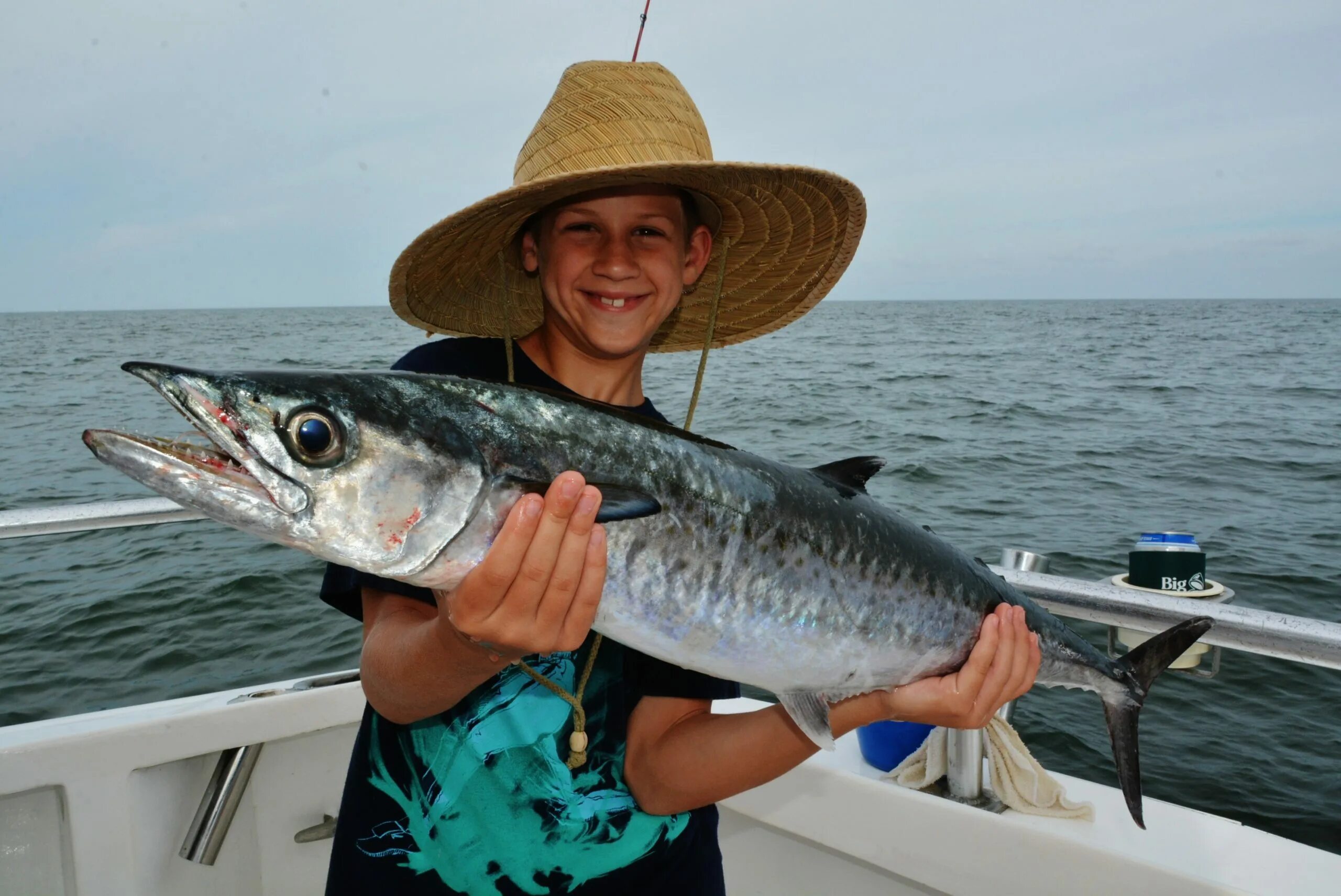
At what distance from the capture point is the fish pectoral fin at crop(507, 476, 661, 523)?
155 centimetres

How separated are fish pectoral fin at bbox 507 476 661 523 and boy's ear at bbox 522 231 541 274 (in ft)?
3.58

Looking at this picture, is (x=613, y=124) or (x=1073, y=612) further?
(x=1073, y=612)

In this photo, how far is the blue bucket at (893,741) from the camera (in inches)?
113

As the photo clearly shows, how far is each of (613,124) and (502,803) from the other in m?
1.65

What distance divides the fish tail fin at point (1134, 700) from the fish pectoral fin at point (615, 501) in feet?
5.31

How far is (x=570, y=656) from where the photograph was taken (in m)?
2.11

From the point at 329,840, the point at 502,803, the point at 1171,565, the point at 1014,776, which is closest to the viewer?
the point at 502,803

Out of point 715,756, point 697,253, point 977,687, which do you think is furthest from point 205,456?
point 977,687

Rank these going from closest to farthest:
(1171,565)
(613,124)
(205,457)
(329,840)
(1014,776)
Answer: (205,457), (613,124), (1014,776), (1171,565), (329,840)

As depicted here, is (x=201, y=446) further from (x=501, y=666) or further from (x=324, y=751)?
(x=324, y=751)

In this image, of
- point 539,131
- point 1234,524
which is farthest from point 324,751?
point 1234,524

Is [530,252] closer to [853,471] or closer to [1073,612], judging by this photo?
[853,471]

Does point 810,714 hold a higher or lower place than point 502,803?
higher

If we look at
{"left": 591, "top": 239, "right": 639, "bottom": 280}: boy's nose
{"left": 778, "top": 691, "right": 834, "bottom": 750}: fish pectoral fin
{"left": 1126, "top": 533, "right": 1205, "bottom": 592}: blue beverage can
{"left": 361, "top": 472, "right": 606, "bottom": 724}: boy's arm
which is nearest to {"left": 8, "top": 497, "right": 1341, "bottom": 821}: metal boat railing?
{"left": 1126, "top": 533, "right": 1205, "bottom": 592}: blue beverage can
